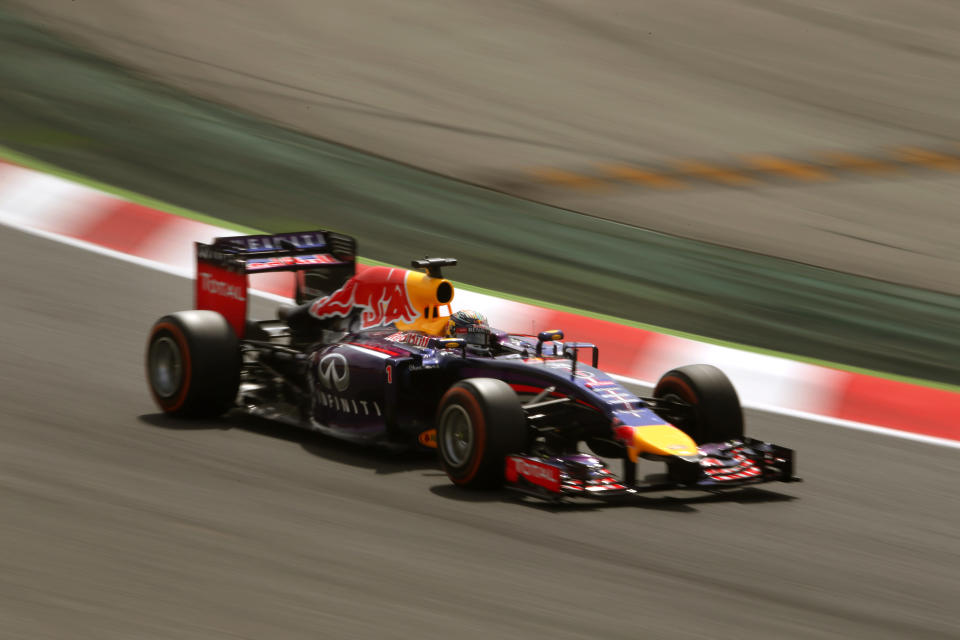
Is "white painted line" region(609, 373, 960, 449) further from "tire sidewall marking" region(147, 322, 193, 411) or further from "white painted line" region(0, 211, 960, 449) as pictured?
"tire sidewall marking" region(147, 322, 193, 411)

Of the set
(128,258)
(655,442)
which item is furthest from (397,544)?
(128,258)

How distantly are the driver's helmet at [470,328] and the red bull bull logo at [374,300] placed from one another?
0.30m

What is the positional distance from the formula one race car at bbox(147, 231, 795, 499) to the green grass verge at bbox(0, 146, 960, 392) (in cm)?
235

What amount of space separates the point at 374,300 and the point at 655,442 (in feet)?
7.33

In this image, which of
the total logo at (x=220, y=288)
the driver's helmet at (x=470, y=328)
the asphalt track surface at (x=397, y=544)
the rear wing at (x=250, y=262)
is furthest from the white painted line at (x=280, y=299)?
the total logo at (x=220, y=288)

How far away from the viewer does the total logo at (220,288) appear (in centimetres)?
877

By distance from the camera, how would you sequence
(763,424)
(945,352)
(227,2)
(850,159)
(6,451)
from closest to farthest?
1. (6,451)
2. (763,424)
3. (945,352)
4. (850,159)
5. (227,2)

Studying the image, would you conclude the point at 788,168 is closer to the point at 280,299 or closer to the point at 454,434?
the point at 280,299

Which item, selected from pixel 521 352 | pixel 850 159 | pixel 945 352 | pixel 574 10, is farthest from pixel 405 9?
pixel 521 352

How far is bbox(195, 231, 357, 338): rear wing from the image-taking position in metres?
8.82

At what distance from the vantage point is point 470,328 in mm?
7820

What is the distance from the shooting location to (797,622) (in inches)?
215

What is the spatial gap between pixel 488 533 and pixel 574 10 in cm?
1377

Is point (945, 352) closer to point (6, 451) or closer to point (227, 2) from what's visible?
point (6, 451)
